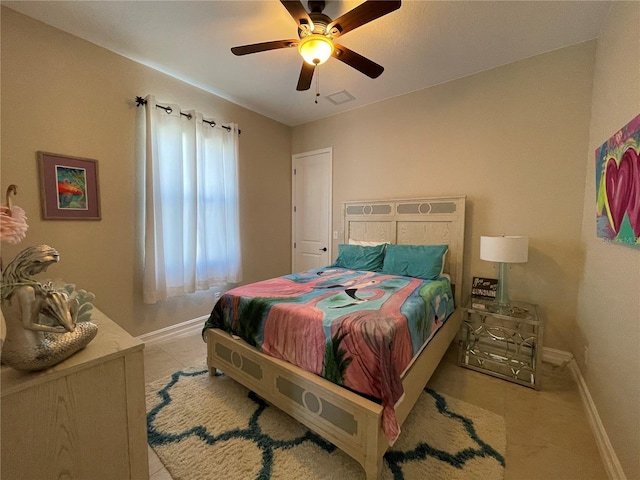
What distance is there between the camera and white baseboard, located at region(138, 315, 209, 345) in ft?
9.11

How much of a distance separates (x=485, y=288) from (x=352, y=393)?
1913mm

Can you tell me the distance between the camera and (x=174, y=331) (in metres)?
2.96

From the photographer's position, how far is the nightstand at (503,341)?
2127 mm

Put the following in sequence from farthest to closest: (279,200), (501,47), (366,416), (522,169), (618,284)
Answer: (279,200)
(522,169)
(501,47)
(618,284)
(366,416)

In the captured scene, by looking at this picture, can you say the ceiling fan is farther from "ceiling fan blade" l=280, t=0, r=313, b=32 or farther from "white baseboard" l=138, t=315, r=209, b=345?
"white baseboard" l=138, t=315, r=209, b=345

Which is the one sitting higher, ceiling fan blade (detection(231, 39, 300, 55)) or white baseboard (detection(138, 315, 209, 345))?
ceiling fan blade (detection(231, 39, 300, 55))

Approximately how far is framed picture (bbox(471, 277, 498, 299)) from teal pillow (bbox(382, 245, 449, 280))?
36cm

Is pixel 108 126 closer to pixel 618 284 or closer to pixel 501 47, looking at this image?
pixel 501 47

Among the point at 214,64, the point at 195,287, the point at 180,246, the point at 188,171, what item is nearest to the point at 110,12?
the point at 214,64

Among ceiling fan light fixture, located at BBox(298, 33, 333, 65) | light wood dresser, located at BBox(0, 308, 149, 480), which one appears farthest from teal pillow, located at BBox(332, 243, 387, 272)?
light wood dresser, located at BBox(0, 308, 149, 480)

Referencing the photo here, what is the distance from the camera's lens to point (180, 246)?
9.34ft

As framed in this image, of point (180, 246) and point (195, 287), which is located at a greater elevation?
point (180, 246)

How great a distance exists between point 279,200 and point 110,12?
2617 mm

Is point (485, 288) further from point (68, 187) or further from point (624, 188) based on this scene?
point (68, 187)
